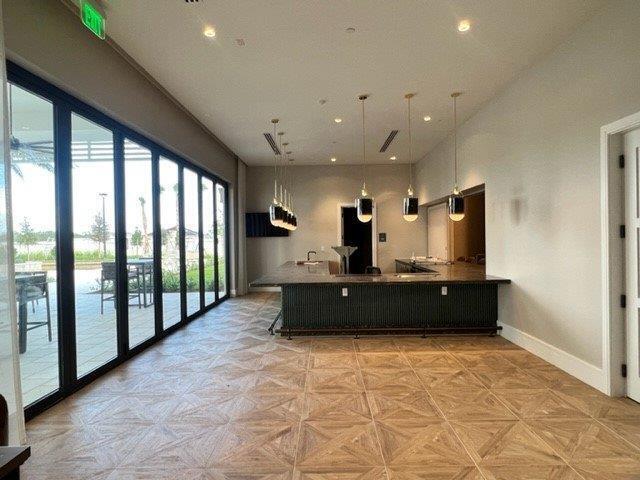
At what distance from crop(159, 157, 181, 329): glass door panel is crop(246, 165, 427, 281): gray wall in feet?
12.7

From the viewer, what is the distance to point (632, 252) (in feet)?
9.71

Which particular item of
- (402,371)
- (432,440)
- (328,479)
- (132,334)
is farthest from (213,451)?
(132,334)

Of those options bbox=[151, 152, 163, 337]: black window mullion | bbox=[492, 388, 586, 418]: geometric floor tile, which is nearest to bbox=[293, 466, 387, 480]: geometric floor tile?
bbox=[492, 388, 586, 418]: geometric floor tile

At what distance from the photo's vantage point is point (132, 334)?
4.48 meters

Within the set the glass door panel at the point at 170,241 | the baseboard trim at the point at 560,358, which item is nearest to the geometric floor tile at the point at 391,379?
the baseboard trim at the point at 560,358

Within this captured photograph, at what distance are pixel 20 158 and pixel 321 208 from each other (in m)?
7.18

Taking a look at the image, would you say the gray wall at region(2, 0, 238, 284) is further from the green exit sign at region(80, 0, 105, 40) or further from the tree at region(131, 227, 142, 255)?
the tree at region(131, 227, 142, 255)

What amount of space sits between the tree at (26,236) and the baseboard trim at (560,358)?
517cm

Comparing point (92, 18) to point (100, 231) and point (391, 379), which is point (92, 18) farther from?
point (391, 379)

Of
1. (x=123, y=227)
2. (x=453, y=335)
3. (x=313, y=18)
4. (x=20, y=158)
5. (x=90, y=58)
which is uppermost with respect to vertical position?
(x=313, y=18)

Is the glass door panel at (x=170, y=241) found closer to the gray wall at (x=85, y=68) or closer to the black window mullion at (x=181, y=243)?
the black window mullion at (x=181, y=243)

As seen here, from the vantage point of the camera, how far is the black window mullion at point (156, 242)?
4.91 m

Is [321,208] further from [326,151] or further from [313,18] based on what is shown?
[313,18]

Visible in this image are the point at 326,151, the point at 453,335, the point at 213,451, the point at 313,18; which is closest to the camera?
the point at 213,451
